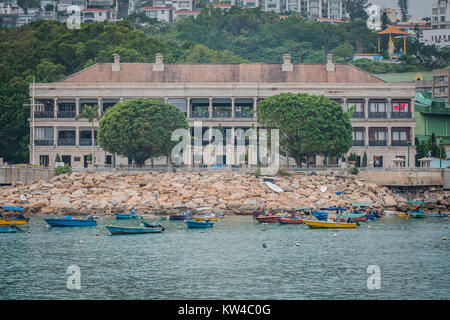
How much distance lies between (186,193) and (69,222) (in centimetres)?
2014

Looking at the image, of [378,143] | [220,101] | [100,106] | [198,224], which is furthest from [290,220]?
[100,106]

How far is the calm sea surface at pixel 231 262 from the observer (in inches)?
2776

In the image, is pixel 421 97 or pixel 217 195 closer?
pixel 217 195

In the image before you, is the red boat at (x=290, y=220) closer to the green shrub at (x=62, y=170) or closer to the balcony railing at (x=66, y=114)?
the green shrub at (x=62, y=170)

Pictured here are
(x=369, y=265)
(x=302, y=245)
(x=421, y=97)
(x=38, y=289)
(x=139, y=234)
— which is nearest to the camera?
(x=38, y=289)

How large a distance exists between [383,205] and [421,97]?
50.9m

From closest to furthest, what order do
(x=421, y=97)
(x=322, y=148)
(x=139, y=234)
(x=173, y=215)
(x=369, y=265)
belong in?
(x=369, y=265), (x=139, y=234), (x=173, y=215), (x=322, y=148), (x=421, y=97)

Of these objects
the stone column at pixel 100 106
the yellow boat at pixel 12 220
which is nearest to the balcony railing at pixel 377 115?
the stone column at pixel 100 106

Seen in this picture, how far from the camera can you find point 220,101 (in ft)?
504

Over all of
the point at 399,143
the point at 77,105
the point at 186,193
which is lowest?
the point at 186,193

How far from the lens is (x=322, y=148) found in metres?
132

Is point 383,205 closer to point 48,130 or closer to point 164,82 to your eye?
point 164,82

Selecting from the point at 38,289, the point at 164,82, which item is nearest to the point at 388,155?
the point at 164,82

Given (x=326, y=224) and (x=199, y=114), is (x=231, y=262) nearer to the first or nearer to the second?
(x=326, y=224)
